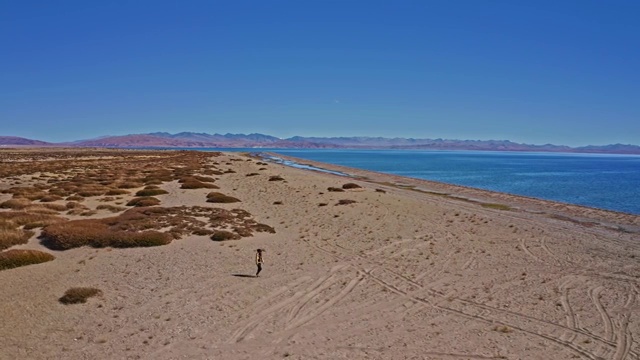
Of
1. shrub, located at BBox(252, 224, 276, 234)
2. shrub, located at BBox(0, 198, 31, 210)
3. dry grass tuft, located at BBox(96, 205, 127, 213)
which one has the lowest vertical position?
shrub, located at BBox(252, 224, 276, 234)

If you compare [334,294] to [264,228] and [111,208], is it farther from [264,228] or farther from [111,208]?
[111,208]

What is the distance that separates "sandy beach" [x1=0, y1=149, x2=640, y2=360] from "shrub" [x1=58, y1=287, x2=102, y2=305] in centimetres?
23

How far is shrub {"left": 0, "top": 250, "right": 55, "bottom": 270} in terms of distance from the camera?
18.0 m

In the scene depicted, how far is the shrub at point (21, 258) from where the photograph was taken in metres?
18.0

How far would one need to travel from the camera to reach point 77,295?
14586 mm

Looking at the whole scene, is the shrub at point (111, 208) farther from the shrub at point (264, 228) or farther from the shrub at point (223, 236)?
the shrub at point (223, 236)

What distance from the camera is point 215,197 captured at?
39.7 meters

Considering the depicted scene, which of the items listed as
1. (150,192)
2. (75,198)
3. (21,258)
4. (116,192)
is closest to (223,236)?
(21,258)

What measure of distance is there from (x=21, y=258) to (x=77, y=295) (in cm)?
581

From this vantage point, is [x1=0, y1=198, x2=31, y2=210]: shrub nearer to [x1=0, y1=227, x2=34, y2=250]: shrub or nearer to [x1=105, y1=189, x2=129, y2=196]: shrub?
[x1=105, y1=189, x2=129, y2=196]: shrub

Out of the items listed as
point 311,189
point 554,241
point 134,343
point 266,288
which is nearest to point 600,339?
point 266,288

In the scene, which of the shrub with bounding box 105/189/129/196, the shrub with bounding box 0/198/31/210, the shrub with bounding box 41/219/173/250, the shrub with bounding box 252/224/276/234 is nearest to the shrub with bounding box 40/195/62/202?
the shrub with bounding box 0/198/31/210

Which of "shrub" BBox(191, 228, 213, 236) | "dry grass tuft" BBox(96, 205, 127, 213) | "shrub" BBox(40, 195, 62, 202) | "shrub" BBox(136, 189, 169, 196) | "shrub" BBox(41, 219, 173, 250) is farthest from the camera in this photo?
"shrub" BBox(136, 189, 169, 196)

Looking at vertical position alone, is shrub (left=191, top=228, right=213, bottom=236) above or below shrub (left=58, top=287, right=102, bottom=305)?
below
